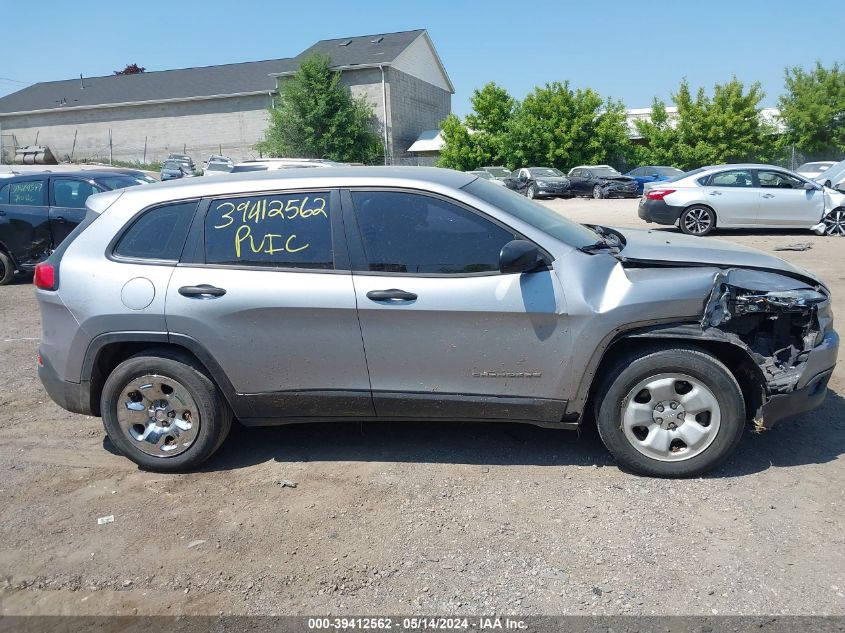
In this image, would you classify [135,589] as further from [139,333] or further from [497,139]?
[497,139]

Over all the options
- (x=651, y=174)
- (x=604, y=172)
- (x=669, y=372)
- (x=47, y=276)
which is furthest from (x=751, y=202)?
(x=604, y=172)

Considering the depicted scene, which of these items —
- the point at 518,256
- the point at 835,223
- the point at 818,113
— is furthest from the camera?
the point at 818,113

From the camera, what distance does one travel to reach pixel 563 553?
11.0 ft

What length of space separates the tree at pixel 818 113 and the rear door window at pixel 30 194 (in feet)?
124

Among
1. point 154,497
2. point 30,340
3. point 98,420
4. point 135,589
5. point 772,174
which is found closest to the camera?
point 135,589

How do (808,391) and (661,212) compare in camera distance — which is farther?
(661,212)

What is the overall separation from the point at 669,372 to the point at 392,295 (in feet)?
5.20

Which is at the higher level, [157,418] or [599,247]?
[599,247]

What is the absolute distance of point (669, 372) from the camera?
389 cm

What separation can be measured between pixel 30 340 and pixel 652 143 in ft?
122

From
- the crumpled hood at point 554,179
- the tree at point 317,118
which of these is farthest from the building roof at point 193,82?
the crumpled hood at point 554,179

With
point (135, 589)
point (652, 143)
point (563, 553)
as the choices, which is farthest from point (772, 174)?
point (652, 143)

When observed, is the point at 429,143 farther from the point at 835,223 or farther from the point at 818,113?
the point at 835,223

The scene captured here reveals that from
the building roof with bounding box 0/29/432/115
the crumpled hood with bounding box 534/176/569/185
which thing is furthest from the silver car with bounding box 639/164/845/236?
the building roof with bounding box 0/29/432/115
